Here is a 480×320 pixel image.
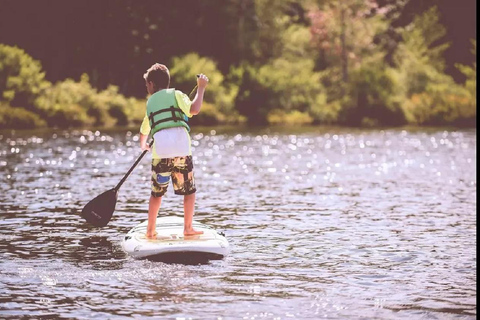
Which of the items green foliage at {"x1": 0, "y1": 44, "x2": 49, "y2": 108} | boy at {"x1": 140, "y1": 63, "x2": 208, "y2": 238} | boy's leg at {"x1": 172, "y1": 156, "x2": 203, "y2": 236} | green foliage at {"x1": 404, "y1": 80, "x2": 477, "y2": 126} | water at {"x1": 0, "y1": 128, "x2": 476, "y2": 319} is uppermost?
green foliage at {"x1": 0, "y1": 44, "x2": 49, "y2": 108}

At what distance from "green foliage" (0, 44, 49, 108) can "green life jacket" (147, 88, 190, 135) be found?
44.3 metres

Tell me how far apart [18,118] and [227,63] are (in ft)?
60.7

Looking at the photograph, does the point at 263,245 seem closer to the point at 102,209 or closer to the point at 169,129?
the point at 102,209

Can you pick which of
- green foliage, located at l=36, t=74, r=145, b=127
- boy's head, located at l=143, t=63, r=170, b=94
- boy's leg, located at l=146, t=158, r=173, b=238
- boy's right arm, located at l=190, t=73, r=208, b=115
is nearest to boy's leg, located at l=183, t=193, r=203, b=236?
boy's leg, located at l=146, t=158, r=173, b=238

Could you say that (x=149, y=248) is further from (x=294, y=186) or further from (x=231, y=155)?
(x=231, y=155)

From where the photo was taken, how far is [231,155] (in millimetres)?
33188

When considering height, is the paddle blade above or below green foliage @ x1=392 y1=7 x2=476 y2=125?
below

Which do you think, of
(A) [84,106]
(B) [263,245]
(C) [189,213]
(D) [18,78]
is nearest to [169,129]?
(C) [189,213]

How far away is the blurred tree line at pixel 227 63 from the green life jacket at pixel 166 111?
43944 mm

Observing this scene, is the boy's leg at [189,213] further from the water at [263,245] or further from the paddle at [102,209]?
the paddle at [102,209]

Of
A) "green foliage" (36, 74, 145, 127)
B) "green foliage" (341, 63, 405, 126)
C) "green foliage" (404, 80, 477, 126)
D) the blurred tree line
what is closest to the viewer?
"green foliage" (36, 74, 145, 127)

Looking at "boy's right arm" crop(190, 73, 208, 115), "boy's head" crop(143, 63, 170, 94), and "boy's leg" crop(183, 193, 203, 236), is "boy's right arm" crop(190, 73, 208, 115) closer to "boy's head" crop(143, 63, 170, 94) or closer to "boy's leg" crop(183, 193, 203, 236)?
"boy's head" crop(143, 63, 170, 94)

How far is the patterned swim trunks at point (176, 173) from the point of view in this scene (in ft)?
38.9

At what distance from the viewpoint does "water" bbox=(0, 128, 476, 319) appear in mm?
9562
